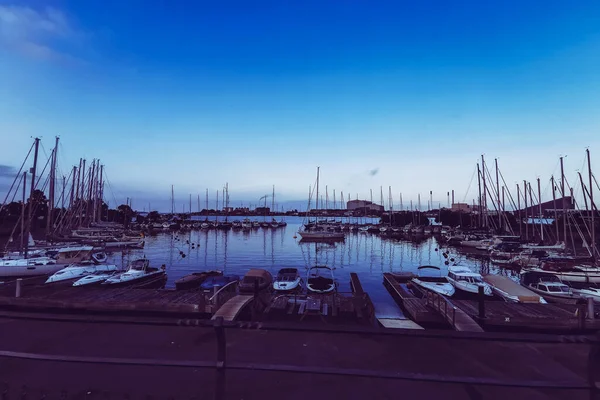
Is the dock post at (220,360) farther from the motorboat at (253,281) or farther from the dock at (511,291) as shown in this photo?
the dock at (511,291)

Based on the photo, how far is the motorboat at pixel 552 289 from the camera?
76.7ft

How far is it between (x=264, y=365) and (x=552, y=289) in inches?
1159

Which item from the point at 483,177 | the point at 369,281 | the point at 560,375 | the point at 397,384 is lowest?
the point at 369,281

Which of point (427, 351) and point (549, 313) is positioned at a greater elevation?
point (427, 351)

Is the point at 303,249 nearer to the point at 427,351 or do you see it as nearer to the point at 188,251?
the point at 188,251

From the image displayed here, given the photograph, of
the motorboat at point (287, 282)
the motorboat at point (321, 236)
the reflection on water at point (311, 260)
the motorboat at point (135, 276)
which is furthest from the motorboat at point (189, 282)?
the motorboat at point (321, 236)

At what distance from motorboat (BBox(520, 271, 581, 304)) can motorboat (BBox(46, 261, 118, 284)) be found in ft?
120

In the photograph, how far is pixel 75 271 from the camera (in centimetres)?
3011

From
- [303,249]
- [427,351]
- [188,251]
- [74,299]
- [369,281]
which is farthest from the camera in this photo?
[303,249]

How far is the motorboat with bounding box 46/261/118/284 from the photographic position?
2864 cm

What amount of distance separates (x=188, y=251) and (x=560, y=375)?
200 ft

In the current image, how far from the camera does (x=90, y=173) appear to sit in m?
70.3

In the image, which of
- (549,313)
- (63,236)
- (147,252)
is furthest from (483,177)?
(63,236)

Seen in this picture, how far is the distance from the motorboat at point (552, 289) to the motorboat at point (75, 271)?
3662 centimetres
